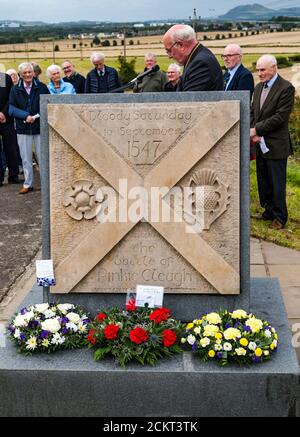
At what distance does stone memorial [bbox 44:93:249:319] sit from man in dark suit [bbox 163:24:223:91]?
0.48 meters

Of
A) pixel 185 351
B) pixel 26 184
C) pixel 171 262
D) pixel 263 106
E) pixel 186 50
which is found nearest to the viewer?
pixel 185 351

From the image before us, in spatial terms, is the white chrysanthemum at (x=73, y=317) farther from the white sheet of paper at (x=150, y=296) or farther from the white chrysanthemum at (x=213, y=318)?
the white chrysanthemum at (x=213, y=318)

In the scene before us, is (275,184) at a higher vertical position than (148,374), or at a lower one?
higher

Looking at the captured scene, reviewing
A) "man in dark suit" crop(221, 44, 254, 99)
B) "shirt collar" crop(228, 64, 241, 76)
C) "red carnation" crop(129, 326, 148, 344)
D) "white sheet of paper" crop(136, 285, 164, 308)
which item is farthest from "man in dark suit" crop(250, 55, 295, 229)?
"red carnation" crop(129, 326, 148, 344)

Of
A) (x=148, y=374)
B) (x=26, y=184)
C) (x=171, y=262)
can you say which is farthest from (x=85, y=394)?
(x=26, y=184)

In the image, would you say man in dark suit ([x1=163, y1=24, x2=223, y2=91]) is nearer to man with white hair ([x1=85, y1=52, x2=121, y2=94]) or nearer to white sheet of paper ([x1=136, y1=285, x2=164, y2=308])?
white sheet of paper ([x1=136, y1=285, x2=164, y2=308])

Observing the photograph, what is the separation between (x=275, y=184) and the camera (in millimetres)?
8203

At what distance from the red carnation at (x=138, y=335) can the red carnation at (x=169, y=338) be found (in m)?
0.13

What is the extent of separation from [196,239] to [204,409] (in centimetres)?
108

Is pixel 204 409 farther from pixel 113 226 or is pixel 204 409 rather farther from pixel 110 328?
pixel 113 226

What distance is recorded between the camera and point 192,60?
4832mm

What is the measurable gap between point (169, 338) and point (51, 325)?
742mm

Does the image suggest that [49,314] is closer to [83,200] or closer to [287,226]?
[83,200]
